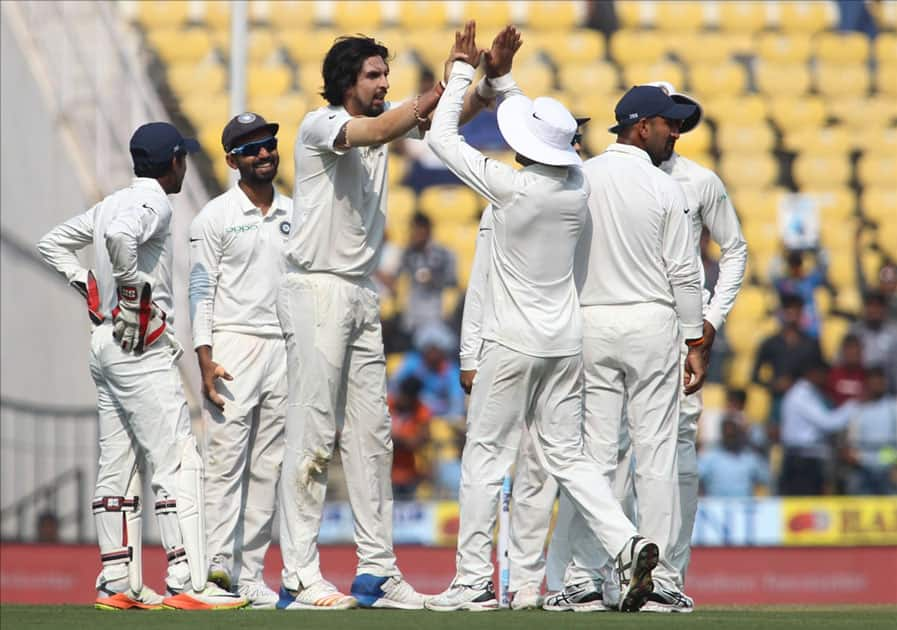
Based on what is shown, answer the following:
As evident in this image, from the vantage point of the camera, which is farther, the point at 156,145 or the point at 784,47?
the point at 784,47

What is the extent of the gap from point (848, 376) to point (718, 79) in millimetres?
4537

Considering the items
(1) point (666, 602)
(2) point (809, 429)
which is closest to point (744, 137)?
(2) point (809, 429)

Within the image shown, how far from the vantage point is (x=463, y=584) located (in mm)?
6828

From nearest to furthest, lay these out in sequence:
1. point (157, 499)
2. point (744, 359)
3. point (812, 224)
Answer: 1. point (157, 499)
2. point (744, 359)
3. point (812, 224)

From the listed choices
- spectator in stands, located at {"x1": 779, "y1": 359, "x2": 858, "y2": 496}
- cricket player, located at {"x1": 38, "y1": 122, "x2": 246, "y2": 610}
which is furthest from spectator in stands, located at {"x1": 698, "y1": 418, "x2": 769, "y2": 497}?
cricket player, located at {"x1": 38, "y1": 122, "x2": 246, "y2": 610}

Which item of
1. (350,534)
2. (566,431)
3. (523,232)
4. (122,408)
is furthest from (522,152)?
(350,534)

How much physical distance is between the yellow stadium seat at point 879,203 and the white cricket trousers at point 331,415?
9426 millimetres

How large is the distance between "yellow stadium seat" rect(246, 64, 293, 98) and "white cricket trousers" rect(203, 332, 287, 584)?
839 centimetres

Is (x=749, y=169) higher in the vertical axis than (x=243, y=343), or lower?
higher

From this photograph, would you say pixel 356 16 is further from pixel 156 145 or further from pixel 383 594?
pixel 383 594

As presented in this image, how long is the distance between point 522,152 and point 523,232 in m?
0.32

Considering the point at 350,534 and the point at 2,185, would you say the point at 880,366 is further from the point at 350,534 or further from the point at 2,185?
the point at 2,185

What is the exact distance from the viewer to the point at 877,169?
52.9ft

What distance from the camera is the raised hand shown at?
22.5 ft
